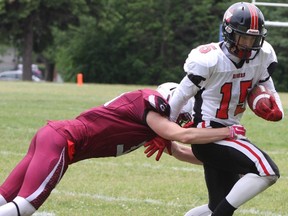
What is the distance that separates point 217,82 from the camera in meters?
4.02

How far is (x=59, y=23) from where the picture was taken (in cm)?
3603

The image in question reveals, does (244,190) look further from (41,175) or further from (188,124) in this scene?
(41,175)

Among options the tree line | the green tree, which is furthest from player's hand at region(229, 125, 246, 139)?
the tree line

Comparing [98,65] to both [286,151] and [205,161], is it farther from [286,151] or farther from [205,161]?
[205,161]

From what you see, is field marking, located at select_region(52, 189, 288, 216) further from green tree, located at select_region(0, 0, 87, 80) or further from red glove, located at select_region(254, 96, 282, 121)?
green tree, located at select_region(0, 0, 87, 80)

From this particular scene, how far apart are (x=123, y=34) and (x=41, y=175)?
37021mm

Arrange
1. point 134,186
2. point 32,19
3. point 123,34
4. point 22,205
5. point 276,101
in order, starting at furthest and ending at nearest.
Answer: point 123,34
point 32,19
point 134,186
point 276,101
point 22,205

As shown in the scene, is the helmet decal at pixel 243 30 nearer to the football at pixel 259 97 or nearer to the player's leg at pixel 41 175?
the football at pixel 259 97

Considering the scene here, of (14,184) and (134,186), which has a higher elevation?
(14,184)

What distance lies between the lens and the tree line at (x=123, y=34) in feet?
115

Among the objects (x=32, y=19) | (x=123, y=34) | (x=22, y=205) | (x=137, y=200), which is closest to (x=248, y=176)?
(x=22, y=205)

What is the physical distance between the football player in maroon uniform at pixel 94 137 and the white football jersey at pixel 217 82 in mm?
125

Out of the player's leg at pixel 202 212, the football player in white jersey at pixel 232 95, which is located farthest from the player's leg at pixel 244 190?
the player's leg at pixel 202 212

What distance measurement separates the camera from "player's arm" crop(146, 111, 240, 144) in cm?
386
